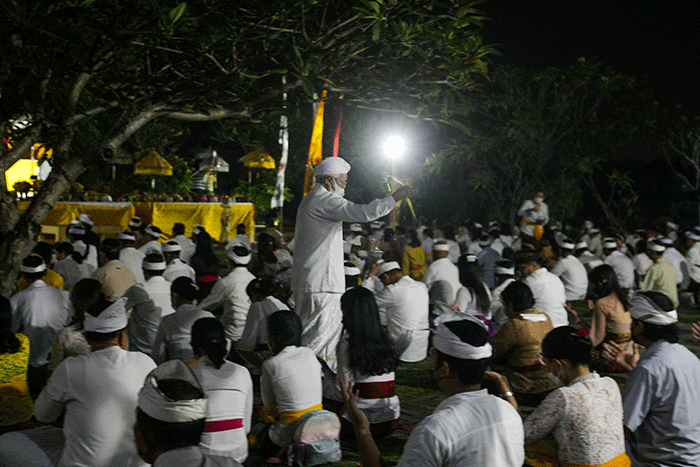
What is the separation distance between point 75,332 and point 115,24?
2646 mm

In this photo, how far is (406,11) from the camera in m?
6.98

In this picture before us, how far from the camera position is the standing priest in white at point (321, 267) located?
6047mm

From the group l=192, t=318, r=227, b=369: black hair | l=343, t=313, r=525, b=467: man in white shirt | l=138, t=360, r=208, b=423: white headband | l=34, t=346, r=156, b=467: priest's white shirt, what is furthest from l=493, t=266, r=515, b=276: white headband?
l=138, t=360, r=208, b=423: white headband

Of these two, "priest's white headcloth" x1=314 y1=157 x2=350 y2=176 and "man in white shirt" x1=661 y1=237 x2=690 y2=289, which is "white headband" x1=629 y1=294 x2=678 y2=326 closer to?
"priest's white headcloth" x1=314 y1=157 x2=350 y2=176

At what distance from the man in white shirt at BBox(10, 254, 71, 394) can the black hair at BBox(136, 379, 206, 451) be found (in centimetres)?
466

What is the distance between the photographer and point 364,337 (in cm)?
516

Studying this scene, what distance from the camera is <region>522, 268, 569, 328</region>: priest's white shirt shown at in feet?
24.1

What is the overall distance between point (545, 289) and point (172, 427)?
578 centimetres

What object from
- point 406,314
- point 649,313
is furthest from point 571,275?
point 649,313

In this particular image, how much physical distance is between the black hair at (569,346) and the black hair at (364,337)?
5.71ft

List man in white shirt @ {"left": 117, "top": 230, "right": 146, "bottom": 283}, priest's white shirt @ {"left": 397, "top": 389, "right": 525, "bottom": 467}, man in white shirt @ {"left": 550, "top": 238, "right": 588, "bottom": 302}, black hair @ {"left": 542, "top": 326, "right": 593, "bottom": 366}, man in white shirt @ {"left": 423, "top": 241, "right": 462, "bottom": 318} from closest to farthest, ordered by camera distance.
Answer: priest's white shirt @ {"left": 397, "top": 389, "right": 525, "bottom": 467} → black hair @ {"left": 542, "top": 326, "right": 593, "bottom": 366} → man in white shirt @ {"left": 423, "top": 241, "right": 462, "bottom": 318} → man in white shirt @ {"left": 117, "top": 230, "right": 146, "bottom": 283} → man in white shirt @ {"left": 550, "top": 238, "right": 588, "bottom": 302}

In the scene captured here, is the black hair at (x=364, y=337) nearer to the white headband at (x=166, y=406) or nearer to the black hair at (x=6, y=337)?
the black hair at (x=6, y=337)

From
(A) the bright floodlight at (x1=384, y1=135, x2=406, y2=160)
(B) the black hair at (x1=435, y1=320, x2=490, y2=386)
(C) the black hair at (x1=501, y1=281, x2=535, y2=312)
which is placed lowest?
(C) the black hair at (x1=501, y1=281, x2=535, y2=312)

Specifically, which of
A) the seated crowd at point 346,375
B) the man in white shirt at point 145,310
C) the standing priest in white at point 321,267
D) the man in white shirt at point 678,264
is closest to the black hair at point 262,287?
the seated crowd at point 346,375
